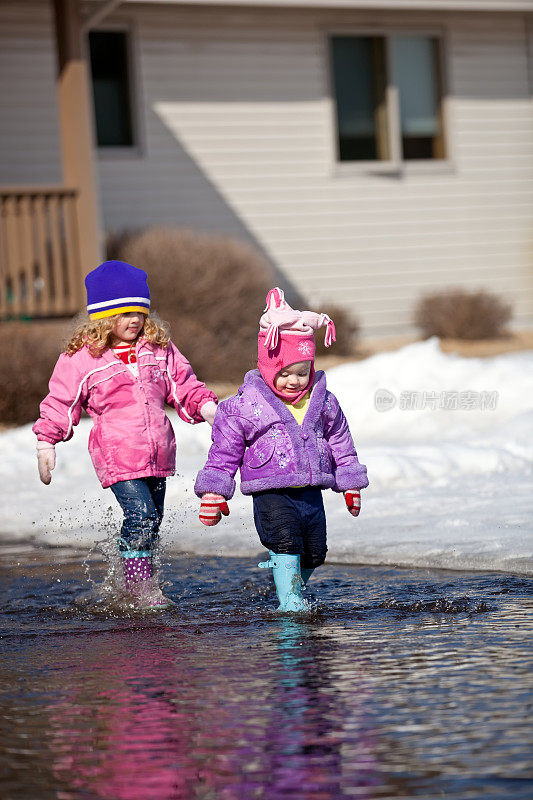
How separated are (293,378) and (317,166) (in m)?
12.3

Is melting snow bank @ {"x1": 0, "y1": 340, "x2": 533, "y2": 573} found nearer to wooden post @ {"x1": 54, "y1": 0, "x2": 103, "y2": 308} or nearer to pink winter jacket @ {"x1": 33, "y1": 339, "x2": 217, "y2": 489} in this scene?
pink winter jacket @ {"x1": 33, "y1": 339, "x2": 217, "y2": 489}

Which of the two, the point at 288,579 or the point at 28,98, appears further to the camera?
the point at 28,98

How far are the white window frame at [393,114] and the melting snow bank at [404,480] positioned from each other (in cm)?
587

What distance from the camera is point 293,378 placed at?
5.19m

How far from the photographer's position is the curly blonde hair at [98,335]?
568 cm

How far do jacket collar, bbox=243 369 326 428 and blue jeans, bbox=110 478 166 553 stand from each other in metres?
0.72

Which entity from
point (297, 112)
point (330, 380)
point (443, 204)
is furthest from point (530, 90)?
point (330, 380)

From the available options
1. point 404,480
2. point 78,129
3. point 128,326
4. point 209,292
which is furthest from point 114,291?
point 209,292

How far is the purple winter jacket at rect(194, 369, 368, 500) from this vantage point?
5.06 metres

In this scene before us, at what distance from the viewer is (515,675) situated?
3914 mm

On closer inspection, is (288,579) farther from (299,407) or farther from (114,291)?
(114,291)

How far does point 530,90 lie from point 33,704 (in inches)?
632

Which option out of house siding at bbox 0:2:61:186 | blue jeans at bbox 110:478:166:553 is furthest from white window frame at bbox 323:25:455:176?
blue jeans at bbox 110:478:166:553

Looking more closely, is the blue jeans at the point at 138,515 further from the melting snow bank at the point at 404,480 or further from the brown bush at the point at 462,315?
the brown bush at the point at 462,315
